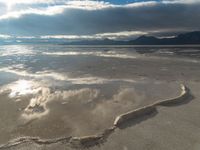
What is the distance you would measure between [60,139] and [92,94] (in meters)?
5.81

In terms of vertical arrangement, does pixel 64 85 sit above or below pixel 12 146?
below

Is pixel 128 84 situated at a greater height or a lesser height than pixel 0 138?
lesser

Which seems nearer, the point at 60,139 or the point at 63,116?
the point at 60,139

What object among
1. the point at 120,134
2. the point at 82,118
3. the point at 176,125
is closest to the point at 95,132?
the point at 120,134

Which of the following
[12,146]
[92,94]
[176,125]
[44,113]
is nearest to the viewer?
[12,146]

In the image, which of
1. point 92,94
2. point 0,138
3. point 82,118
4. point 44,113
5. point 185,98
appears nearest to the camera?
point 0,138

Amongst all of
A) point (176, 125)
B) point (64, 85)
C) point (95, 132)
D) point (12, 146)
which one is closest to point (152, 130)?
point (176, 125)

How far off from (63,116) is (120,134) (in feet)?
9.41

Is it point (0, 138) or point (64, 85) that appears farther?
point (64, 85)

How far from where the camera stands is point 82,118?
31.2ft

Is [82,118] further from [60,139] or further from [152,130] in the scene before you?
[152,130]

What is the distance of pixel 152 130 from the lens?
805 centimetres

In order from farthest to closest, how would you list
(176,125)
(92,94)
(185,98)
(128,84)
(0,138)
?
(128,84) < (92,94) < (185,98) < (176,125) < (0,138)

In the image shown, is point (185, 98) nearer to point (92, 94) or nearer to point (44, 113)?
point (92, 94)
